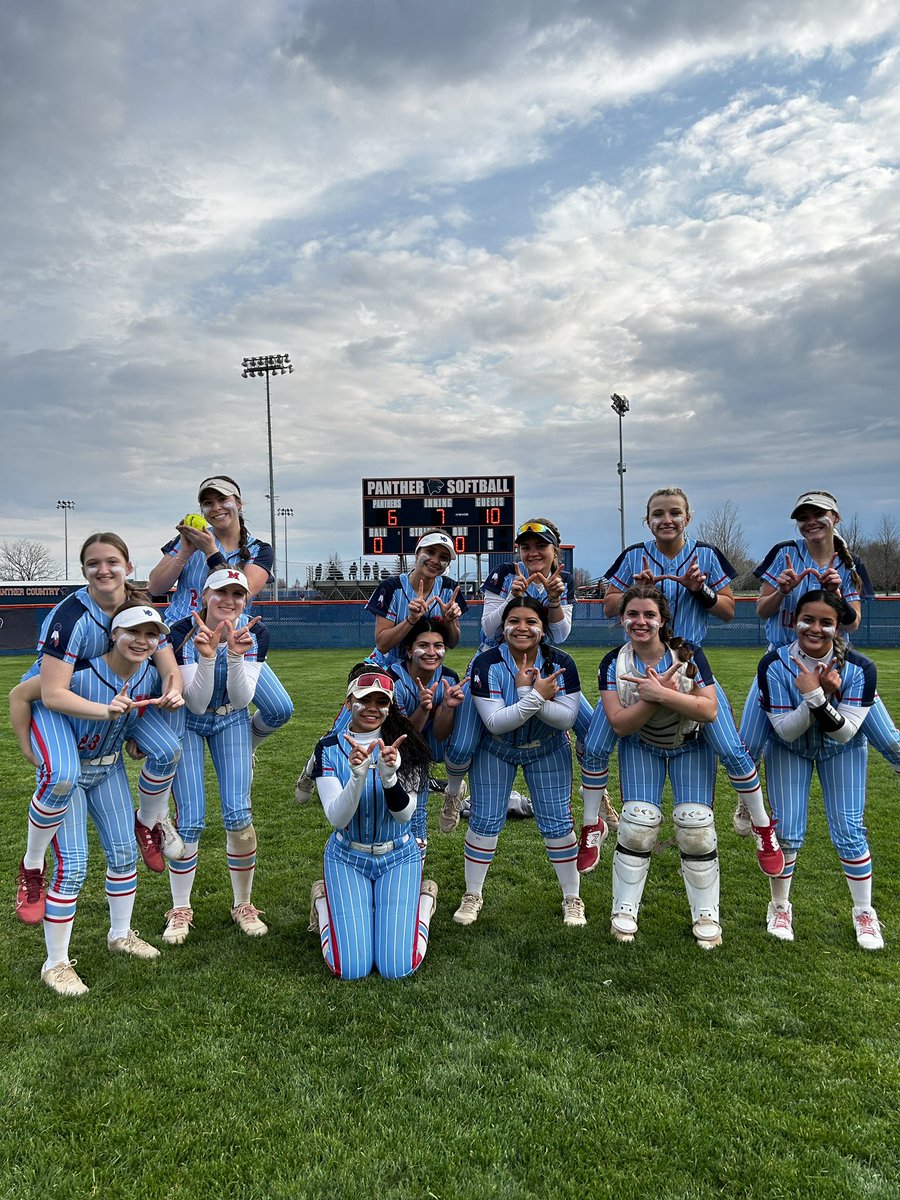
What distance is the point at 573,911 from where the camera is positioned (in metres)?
4.79

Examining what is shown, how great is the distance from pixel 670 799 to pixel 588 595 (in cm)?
2610

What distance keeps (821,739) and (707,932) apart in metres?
1.27

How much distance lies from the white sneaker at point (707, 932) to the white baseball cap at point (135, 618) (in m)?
3.43

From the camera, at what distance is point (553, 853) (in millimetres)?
4785

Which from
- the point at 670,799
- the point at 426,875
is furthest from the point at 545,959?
the point at 670,799

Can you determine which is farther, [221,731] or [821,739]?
[221,731]

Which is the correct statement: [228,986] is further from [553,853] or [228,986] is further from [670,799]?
[670,799]

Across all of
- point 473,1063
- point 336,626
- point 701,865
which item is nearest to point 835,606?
point 701,865

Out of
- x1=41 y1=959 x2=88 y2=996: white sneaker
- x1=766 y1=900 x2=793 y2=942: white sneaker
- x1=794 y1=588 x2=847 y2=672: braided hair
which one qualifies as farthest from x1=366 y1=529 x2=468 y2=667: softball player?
x1=766 y1=900 x2=793 y2=942: white sneaker

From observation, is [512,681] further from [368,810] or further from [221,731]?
[221,731]

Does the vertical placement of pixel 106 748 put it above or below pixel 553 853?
above

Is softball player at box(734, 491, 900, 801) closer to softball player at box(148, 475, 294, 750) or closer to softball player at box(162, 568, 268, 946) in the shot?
softball player at box(148, 475, 294, 750)

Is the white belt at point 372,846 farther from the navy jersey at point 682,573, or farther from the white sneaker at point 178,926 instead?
the navy jersey at point 682,573

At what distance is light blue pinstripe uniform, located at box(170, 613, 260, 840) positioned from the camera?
459cm
